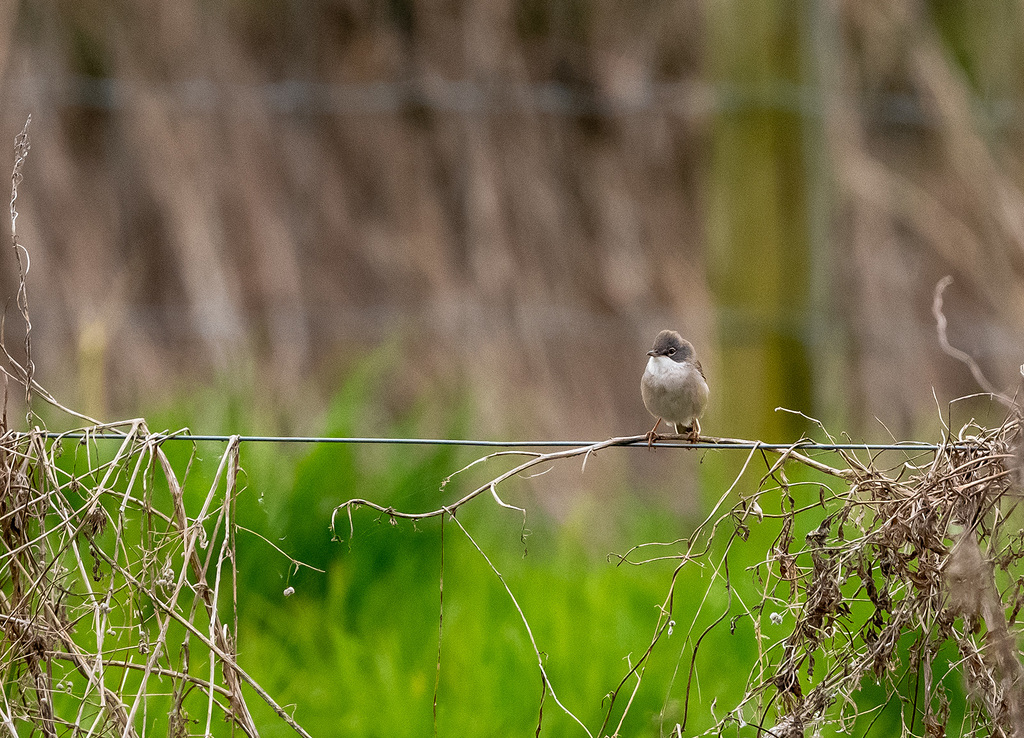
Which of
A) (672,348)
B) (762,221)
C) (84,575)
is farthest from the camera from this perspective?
(762,221)

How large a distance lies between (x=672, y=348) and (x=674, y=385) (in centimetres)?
15

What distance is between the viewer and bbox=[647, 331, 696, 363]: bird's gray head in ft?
10.1

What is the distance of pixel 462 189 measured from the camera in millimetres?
6129

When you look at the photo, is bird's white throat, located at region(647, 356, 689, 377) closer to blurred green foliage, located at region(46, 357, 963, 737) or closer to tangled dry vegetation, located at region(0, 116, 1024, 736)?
blurred green foliage, located at region(46, 357, 963, 737)

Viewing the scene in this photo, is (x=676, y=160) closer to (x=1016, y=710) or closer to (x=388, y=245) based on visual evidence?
(x=388, y=245)

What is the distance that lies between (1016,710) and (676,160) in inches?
188

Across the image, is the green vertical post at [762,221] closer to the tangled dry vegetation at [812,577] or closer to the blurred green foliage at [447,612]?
the blurred green foliage at [447,612]

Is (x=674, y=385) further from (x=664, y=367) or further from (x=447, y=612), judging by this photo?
(x=447, y=612)

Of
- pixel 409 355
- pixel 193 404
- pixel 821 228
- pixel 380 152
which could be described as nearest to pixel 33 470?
pixel 193 404

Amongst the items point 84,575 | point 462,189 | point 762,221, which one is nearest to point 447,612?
point 84,575

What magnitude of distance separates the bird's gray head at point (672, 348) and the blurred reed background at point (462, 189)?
8.09ft

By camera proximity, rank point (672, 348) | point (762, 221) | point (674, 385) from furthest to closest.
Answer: point (762, 221) < point (672, 348) < point (674, 385)

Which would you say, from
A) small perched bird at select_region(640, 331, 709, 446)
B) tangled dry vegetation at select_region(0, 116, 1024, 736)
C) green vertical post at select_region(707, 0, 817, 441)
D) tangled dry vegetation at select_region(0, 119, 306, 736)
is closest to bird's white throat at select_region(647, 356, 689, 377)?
small perched bird at select_region(640, 331, 709, 446)

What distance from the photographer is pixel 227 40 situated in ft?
19.8
